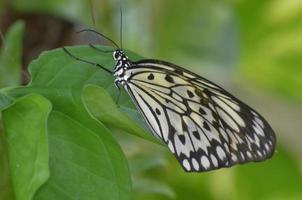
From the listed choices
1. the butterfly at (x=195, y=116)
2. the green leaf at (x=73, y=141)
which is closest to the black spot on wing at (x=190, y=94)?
the butterfly at (x=195, y=116)

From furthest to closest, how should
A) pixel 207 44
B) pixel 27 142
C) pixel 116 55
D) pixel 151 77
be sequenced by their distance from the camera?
1. pixel 207 44
2. pixel 151 77
3. pixel 116 55
4. pixel 27 142

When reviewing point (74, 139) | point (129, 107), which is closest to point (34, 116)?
point (74, 139)

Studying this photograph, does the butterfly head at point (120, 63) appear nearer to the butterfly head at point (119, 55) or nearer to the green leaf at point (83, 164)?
the butterfly head at point (119, 55)

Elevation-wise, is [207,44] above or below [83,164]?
above

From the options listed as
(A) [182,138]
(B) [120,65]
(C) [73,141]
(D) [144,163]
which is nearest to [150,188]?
(D) [144,163]

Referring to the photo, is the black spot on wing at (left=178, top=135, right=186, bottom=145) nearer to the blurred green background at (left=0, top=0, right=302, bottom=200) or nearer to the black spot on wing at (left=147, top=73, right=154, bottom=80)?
the black spot on wing at (left=147, top=73, right=154, bottom=80)

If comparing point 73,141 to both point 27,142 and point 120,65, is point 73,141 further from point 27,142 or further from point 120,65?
point 120,65

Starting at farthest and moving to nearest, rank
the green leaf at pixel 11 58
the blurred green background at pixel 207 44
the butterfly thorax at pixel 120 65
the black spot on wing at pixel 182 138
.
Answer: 1. the blurred green background at pixel 207 44
2. the green leaf at pixel 11 58
3. the black spot on wing at pixel 182 138
4. the butterfly thorax at pixel 120 65
